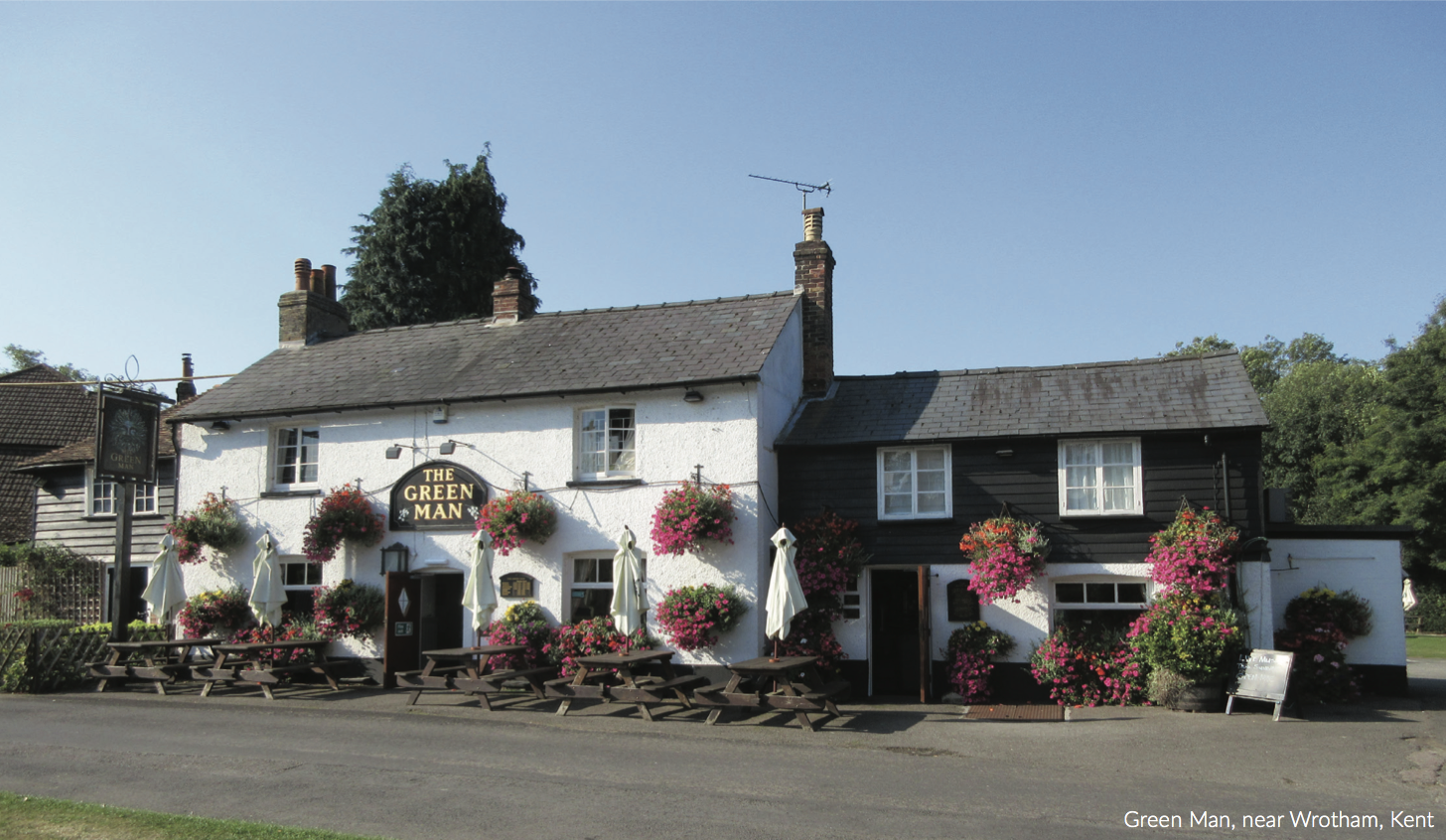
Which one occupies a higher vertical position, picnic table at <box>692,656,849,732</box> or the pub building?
the pub building

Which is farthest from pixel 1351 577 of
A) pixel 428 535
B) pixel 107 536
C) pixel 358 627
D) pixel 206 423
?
pixel 107 536

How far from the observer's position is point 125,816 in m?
8.09

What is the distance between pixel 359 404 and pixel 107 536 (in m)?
9.73

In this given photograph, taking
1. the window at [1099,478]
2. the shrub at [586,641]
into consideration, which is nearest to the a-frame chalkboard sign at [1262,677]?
the window at [1099,478]

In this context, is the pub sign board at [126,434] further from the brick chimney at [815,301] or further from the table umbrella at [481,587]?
the brick chimney at [815,301]

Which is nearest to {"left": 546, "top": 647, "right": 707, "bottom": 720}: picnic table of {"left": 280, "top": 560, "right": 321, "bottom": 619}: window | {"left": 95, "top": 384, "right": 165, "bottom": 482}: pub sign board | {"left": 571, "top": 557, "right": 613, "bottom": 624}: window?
{"left": 571, "top": 557, "right": 613, "bottom": 624}: window

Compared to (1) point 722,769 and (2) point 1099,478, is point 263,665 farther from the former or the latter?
(2) point 1099,478

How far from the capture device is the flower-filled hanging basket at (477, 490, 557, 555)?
646 inches

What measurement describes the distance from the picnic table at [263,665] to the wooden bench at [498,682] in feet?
9.94

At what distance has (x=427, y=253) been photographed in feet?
109

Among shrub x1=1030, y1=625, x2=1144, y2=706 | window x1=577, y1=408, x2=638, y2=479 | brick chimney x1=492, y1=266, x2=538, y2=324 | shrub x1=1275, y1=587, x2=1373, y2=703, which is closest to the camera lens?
shrub x1=1030, y1=625, x2=1144, y2=706

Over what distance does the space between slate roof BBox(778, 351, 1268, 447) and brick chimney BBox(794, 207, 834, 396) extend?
536 millimetres

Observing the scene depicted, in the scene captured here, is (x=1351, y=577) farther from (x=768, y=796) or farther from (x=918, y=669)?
(x=768, y=796)

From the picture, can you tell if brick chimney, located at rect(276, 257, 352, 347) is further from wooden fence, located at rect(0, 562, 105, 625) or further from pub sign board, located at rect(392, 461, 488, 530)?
wooden fence, located at rect(0, 562, 105, 625)
